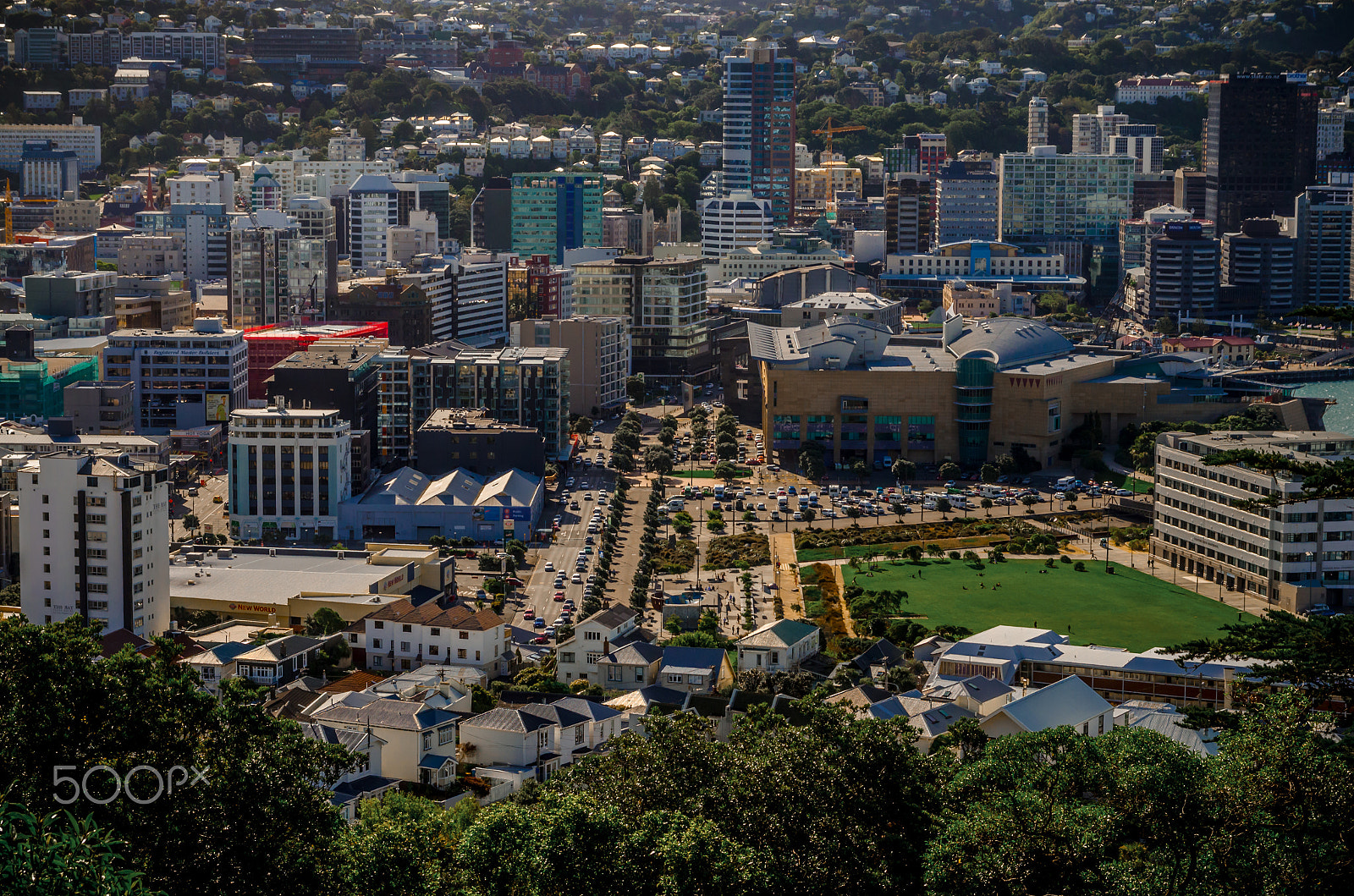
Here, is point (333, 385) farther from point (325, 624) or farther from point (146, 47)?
point (146, 47)

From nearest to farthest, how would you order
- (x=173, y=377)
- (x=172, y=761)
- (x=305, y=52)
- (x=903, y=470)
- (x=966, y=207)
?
(x=172, y=761), (x=903, y=470), (x=173, y=377), (x=966, y=207), (x=305, y=52)

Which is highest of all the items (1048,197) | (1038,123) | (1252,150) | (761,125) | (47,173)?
(1038,123)

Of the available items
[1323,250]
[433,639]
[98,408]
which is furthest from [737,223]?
[433,639]

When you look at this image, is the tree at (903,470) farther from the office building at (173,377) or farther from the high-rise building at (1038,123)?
the high-rise building at (1038,123)

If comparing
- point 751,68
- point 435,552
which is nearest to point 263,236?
point 435,552

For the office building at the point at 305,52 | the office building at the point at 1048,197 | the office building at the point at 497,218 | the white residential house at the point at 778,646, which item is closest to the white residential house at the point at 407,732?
the white residential house at the point at 778,646

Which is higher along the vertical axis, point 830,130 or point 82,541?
point 830,130

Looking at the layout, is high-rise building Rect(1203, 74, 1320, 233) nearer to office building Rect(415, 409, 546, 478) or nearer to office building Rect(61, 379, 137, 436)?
office building Rect(415, 409, 546, 478)
